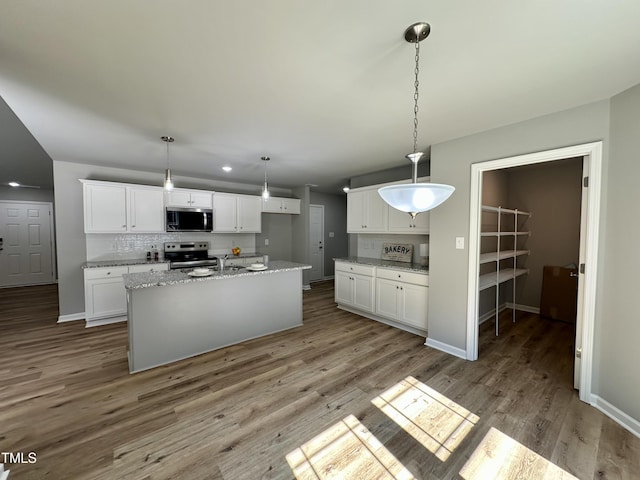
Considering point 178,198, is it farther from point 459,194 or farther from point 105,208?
point 459,194

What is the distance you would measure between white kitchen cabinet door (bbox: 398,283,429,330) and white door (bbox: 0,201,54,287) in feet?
28.8

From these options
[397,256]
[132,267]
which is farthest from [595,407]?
[132,267]

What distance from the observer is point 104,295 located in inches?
154

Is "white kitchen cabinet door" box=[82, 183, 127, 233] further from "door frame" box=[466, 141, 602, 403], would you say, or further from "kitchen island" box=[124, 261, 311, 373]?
"door frame" box=[466, 141, 602, 403]

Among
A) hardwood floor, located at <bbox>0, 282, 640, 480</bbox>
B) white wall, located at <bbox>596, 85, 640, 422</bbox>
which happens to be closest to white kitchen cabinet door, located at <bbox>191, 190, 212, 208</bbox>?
hardwood floor, located at <bbox>0, 282, 640, 480</bbox>

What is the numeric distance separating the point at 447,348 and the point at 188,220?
4.47 meters

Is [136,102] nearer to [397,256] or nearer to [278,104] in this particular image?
[278,104]

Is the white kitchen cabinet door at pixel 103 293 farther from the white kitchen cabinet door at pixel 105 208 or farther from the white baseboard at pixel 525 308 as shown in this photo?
the white baseboard at pixel 525 308

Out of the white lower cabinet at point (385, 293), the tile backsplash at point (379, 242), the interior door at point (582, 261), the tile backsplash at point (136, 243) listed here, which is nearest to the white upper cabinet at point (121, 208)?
the tile backsplash at point (136, 243)

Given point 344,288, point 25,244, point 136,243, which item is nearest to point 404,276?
point 344,288

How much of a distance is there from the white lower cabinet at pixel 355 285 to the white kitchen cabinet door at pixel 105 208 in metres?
3.65

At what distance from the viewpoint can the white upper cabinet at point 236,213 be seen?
5090 millimetres

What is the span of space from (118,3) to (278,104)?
113 centimetres

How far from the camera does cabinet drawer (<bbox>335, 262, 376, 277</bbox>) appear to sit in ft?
13.5
